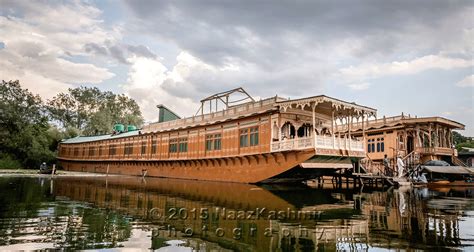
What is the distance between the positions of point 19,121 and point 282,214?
48349mm

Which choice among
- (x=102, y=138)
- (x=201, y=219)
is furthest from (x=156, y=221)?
(x=102, y=138)

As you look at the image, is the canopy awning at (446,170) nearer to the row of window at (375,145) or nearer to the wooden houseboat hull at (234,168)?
the row of window at (375,145)

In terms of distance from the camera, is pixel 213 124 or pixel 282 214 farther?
pixel 213 124

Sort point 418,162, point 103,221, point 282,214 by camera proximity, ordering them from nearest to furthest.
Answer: point 103,221
point 282,214
point 418,162

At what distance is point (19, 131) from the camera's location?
1816 inches

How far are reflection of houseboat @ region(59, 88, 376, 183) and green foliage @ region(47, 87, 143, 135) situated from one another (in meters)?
28.4

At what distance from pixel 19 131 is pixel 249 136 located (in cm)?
3889

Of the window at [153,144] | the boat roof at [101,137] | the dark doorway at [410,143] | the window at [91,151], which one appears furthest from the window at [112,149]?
the dark doorway at [410,143]

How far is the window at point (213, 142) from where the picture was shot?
26.2 m

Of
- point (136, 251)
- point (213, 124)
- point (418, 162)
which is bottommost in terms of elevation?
point (136, 251)

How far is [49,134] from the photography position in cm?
5206

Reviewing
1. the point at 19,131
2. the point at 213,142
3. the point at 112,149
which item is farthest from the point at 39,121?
the point at 213,142

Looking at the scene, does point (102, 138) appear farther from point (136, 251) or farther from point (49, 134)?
point (136, 251)

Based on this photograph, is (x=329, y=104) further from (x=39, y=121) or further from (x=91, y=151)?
(x=39, y=121)
